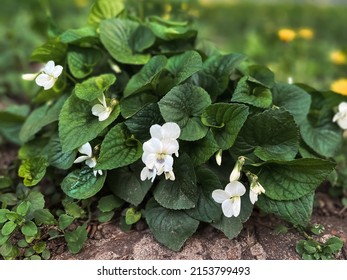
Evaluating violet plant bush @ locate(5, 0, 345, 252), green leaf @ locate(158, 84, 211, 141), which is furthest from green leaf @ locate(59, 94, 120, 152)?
green leaf @ locate(158, 84, 211, 141)

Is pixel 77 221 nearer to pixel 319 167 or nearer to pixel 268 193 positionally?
pixel 268 193

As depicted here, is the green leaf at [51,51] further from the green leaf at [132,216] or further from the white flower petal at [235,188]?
the white flower petal at [235,188]

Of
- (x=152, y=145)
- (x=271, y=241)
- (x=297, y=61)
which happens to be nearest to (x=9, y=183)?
(x=152, y=145)

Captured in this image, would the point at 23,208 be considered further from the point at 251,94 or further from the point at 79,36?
the point at 251,94

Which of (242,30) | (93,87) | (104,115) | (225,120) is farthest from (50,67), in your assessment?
(242,30)

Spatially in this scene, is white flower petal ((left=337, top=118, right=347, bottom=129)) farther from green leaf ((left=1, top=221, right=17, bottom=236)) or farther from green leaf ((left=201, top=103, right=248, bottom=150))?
green leaf ((left=1, top=221, right=17, bottom=236))

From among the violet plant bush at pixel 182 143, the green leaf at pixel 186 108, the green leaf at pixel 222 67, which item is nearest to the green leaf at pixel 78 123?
the violet plant bush at pixel 182 143

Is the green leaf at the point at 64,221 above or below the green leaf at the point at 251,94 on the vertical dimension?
below
